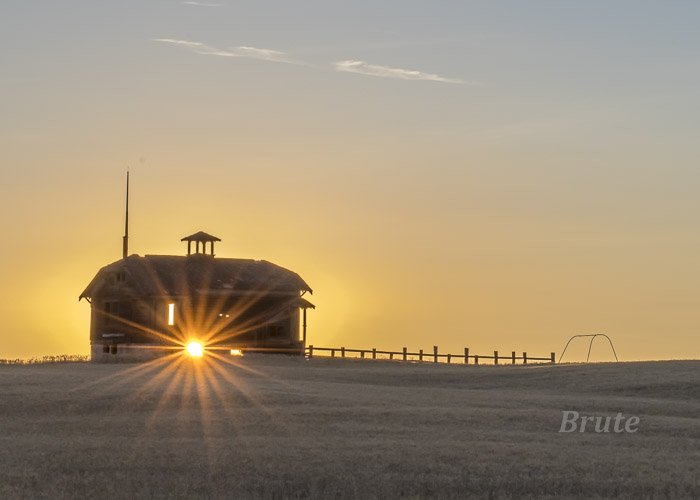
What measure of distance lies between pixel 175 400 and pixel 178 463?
15.2 metres

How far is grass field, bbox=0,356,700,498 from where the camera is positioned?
24.8 meters

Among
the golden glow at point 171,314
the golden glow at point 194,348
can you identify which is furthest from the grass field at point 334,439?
the golden glow at point 171,314

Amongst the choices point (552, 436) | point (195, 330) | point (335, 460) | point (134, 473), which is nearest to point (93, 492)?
point (134, 473)

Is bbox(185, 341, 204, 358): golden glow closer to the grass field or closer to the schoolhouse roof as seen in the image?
the schoolhouse roof

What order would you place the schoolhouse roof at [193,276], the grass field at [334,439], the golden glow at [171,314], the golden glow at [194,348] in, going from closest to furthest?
the grass field at [334,439]
the golden glow at [194,348]
the schoolhouse roof at [193,276]
the golden glow at [171,314]

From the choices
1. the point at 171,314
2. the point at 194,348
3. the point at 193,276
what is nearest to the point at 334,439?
the point at 194,348

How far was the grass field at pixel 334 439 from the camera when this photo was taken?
24.8m

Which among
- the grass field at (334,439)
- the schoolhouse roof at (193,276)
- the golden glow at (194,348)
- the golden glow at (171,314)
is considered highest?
the schoolhouse roof at (193,276)

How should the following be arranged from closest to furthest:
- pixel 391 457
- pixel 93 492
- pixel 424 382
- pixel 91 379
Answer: pixel 93 492, pixel 391 457, pixel 91 379, pixel 424 382

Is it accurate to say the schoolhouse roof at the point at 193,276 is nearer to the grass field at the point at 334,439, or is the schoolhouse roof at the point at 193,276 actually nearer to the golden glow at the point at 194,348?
the golden glow at the point at 194,348

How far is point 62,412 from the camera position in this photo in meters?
39.7

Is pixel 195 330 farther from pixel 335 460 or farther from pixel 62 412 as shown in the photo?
pixel 335 460

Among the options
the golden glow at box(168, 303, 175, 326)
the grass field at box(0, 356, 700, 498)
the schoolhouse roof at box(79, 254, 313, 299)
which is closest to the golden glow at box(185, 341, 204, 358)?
the golden glow at box(168, 303, 175, 326)

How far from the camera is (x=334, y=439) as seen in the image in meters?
31.5
